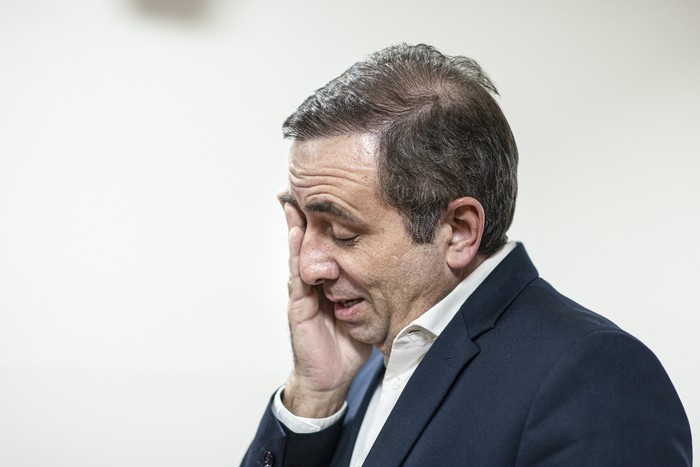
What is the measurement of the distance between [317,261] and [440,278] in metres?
0.24

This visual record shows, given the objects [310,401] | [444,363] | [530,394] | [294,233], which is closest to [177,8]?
[294,233]

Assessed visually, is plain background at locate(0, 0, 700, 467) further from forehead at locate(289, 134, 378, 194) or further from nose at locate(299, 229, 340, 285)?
forehead at locate(289, 134, 378, 194)

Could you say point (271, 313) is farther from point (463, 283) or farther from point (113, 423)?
point (463, 283)

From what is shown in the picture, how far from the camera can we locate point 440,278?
1.42 metres

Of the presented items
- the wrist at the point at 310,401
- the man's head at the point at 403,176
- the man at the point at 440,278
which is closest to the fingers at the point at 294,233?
the man at the point at 440,278

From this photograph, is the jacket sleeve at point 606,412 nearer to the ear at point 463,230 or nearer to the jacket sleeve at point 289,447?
the ear at point 463,230

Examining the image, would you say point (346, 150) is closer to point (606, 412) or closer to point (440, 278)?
point (440, 278)

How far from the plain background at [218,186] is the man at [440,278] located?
2.79ft

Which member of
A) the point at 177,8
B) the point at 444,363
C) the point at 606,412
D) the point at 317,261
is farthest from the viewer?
the point at 177,8

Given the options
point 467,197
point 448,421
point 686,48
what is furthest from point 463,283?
point 686,48

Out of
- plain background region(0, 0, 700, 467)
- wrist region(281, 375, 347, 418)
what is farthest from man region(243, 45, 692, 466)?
plain background region(0, 0, 700, 467)

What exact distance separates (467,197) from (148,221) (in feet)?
4.13

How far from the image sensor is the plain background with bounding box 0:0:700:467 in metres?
2.25

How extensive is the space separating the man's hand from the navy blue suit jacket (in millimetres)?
333
